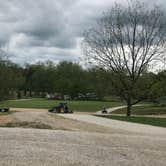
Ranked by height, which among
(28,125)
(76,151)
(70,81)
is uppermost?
(70,81)

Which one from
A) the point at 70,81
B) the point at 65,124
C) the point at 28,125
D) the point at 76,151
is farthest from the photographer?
the point at 70,81

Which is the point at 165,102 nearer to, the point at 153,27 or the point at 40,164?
the point at 153,27

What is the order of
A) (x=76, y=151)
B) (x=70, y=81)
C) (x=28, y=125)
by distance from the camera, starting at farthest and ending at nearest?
(x=70, y=81)
(x=28, y=125)
(x=76, y=151)

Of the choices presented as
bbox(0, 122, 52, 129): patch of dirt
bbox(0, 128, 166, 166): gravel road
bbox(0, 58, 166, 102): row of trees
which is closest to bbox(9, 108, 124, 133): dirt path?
bbox(0, 122, 52, 129): patch of dirt

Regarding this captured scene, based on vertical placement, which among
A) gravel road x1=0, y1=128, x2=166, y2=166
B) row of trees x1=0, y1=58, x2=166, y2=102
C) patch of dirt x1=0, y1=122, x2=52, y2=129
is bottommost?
gravel road x1=0, y1=128, x2=166, y2=166

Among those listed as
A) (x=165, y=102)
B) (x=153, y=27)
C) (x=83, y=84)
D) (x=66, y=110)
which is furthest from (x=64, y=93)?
(x=153, y=27)

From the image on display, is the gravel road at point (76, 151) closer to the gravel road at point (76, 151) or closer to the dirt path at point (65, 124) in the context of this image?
the gravel road at point (76, 151)

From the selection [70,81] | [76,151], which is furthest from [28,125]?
[70,81]

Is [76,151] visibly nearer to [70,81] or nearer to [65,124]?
[65,124]

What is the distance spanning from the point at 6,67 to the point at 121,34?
18.8 meters

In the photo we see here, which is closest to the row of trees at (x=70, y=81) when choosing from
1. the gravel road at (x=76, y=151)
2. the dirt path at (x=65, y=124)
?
the dirt path at (x=65, y=124)

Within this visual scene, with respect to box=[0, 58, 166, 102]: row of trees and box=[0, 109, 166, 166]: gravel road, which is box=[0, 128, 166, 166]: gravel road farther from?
box=[0, 58, 166, 102]: row of trees

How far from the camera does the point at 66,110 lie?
162 feet

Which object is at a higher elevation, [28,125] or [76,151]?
[28,125]
